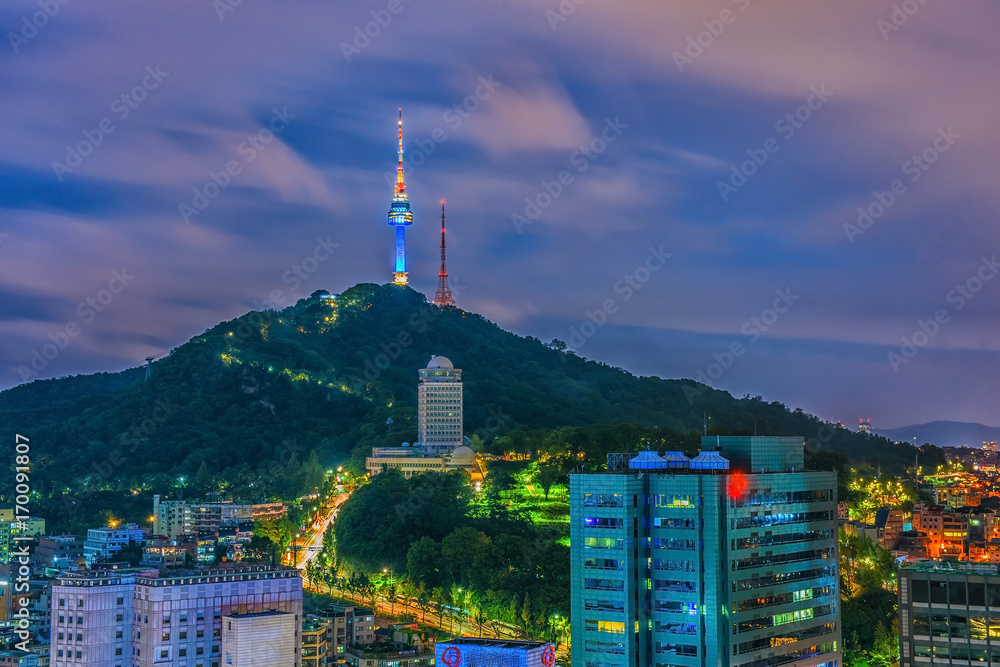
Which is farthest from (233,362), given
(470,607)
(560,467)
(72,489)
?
(470,607)

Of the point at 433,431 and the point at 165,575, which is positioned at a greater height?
the point at 433,431

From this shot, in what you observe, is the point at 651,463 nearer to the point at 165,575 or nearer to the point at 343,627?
the point at 165,575

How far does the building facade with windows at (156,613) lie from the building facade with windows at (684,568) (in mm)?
16018

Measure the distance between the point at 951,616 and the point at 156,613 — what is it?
120ft

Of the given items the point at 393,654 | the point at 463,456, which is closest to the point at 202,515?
the point at 463,456

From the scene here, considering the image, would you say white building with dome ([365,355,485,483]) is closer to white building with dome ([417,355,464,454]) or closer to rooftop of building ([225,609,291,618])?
white building with dome ([417,355,464,454])

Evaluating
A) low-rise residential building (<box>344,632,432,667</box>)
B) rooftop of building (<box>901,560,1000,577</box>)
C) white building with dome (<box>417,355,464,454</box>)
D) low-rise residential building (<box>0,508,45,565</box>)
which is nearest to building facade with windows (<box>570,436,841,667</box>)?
rooftop of building (<box>901,560,1000,577</box>)

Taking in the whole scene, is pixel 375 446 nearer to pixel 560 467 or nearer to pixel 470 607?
pixel 560 467

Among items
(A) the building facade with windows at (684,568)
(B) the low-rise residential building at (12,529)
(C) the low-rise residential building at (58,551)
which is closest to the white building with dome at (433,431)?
(C) the low-rise residential building at (58,551)

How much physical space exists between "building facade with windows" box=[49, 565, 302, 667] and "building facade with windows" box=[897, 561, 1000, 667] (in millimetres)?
29460

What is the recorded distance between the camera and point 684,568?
67500mm

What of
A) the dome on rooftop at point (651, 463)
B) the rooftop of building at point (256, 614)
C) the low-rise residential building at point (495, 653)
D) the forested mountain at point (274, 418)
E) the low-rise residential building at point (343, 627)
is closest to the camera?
the low-rise residential building at point (495, 653)

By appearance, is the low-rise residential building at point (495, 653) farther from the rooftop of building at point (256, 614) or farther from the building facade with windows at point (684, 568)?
the building facade with windows at point (684, 568)

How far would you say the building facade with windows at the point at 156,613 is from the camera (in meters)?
62.2
